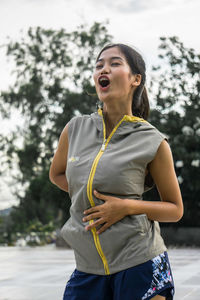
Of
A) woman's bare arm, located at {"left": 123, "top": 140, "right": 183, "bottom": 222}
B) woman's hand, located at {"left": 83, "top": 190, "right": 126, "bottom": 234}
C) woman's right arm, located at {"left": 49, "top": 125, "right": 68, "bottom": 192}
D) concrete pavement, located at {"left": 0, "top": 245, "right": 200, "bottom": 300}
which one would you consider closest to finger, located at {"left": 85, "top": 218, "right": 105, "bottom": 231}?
woman's hand, located at {"left": 83, "top": 190, "right": 126, "bottom": 234}

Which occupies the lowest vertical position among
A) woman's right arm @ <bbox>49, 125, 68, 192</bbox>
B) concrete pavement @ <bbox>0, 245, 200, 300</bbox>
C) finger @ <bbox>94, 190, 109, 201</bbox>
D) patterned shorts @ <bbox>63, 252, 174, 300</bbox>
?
concrete pavement @ <bbox>0, 245, 200, 300</bbox>

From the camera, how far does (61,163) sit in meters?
1.99

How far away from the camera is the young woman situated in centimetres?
165

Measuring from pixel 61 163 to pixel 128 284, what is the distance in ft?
1.82

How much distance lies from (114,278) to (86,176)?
33 centimetres

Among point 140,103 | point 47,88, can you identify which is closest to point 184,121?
point 47,88

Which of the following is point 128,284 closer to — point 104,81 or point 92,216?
point 92,216

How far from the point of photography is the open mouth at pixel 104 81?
179cm

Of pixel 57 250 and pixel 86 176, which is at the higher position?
pixel 86 176

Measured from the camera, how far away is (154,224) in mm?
1769

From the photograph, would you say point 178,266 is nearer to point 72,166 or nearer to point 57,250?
point 57,250

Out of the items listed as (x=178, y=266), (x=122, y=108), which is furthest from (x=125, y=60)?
(x=178, y=266)

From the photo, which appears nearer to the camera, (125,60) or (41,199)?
(125,60)

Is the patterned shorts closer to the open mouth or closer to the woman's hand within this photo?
the woman's hand
